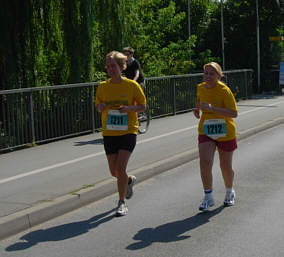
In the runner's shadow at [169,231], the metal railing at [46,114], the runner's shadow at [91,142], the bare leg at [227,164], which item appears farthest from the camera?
the runner's shadow at [91,142]

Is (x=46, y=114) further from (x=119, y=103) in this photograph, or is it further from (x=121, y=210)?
(x=121, y=210)

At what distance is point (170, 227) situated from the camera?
597 cm

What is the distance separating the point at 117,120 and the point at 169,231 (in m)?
1.35

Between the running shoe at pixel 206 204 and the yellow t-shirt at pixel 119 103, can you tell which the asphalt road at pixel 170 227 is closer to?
the running shoe at pixel 206 204

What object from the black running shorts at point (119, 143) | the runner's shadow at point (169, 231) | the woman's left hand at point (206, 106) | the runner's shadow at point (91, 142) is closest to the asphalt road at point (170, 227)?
the runner's shadow at point (169, 231)

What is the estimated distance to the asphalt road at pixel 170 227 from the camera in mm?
5219

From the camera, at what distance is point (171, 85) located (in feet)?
56.7

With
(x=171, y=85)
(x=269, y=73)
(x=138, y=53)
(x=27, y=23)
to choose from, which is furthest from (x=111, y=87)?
(x=269, y=73)

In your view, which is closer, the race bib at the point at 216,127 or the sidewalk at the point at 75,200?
the sidewalk at the point at 75,200

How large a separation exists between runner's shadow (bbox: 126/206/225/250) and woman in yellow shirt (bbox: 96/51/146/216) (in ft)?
2.32

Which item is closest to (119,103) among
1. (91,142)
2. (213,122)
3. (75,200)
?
(213,122)

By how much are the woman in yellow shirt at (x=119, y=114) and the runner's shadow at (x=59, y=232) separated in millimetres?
327

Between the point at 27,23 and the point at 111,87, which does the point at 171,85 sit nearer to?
the point at 27,23

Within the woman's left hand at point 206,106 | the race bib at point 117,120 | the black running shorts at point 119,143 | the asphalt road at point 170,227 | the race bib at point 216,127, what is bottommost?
the asphalt road at point 170,227
